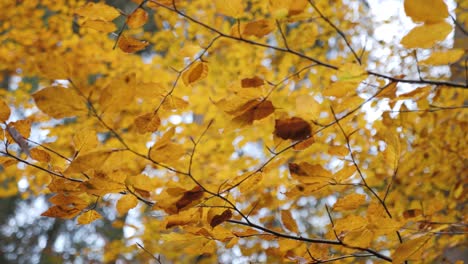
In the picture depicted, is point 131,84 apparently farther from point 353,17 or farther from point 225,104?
point 353,17

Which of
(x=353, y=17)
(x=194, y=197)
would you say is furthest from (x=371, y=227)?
(x=353, y=17)

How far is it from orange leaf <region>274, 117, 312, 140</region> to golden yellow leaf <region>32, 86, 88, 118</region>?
0.99 ft

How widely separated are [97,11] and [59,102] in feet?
0.85

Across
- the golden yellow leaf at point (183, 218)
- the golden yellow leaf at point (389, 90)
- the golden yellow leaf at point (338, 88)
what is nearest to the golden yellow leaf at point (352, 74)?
the golden yellow leaf at point (338, 88)

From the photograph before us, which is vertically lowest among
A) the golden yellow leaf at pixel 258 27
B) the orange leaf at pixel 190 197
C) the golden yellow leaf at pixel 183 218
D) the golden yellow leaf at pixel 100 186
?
the golden yellow leaf at pixel 183 218

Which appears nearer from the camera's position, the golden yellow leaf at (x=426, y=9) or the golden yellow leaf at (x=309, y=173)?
the golden yellow leaf at (x=426, y=9)

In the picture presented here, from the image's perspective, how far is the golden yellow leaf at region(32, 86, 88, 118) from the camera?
457mm

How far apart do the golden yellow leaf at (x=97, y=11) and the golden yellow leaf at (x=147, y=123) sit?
197 mm

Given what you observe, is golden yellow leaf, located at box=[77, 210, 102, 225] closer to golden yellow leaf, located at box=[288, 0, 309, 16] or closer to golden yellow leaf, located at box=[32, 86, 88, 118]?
golden yellow leaf, located at box=[32, 86, 88, 118]

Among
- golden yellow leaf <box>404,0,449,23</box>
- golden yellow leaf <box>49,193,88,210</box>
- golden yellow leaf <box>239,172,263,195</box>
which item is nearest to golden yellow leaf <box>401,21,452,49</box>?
golden yellow leaf <box>404,0,449,23</box>

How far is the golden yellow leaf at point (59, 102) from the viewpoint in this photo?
1.50 ft

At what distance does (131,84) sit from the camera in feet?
1.53

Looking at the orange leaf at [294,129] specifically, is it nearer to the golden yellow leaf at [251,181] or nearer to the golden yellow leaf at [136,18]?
the golden yellow leaf at [251,181]

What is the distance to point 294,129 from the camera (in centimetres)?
60
